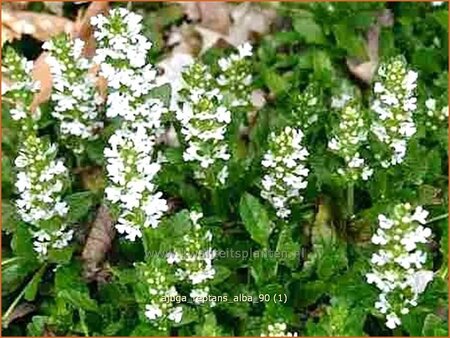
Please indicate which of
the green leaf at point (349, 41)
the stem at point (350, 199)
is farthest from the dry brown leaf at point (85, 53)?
the stem at point (350, 199)

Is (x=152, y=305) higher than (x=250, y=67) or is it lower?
lower

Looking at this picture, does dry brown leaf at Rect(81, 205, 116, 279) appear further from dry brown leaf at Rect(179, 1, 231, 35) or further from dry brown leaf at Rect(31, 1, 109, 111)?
dry brown leaf at Rect(179, 1, 231, 35)

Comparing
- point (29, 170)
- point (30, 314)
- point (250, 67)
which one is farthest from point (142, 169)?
point (250, 67)

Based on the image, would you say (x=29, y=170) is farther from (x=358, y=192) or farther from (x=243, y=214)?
(x=358, y=192)

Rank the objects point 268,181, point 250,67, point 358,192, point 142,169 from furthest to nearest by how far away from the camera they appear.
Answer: point 250,67 → point 358,192 → point 268,181 → point 142,169

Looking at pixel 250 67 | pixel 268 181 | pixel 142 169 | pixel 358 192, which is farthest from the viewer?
pixel 250 67

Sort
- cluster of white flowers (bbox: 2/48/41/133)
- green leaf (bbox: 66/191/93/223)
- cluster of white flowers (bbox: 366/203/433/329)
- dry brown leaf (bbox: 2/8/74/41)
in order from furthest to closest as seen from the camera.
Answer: dry brown leaf (bbox: 2/8/74/41) < cluster of white flowers (bbox: 2/48/41/133) < green leaf (bbox: 66/191/93/223) < cluster of white flowers (bbox: 366/203/433/329)

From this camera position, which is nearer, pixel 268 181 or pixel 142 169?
pixel 142 169

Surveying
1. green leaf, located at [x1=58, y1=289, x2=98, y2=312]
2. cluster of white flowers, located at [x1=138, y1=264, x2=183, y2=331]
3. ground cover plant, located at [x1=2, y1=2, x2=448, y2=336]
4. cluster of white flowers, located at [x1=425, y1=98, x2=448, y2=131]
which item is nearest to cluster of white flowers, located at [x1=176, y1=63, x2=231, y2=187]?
ground cover plant, located at [x1=2, y1=2, x2=448, y2=336]
